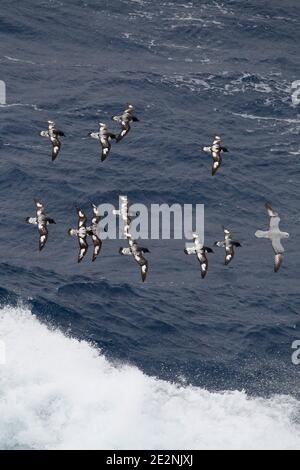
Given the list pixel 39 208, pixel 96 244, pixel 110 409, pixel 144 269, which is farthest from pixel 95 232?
pixel 110 409

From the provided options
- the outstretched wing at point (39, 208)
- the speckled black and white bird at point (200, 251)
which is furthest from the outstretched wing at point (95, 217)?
the speckled black and white bird at point (200, 251)

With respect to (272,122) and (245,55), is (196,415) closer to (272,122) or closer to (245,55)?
Answer: (272,122)

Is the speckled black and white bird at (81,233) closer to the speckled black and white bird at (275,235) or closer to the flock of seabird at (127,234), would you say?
the flock of seabird at (127,234)

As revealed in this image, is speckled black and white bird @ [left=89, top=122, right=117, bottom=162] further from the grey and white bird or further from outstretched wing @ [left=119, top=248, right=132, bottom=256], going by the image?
outstretched wing @ [left=119, top=248, right=132, bottom=256]

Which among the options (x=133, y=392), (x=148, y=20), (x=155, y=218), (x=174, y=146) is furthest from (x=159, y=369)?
(x=148, y=20)

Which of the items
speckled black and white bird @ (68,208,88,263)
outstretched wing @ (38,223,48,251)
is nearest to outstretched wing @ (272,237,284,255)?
speckled black and white bird @ (68,208,88,263)

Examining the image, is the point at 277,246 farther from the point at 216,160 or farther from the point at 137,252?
the point at 137,252

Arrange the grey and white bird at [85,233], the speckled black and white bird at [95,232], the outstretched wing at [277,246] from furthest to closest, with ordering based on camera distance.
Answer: the outstretched wing at [277,246]
the speckled black and white bird at [95,232]
the grey and white bird at [85,233]
